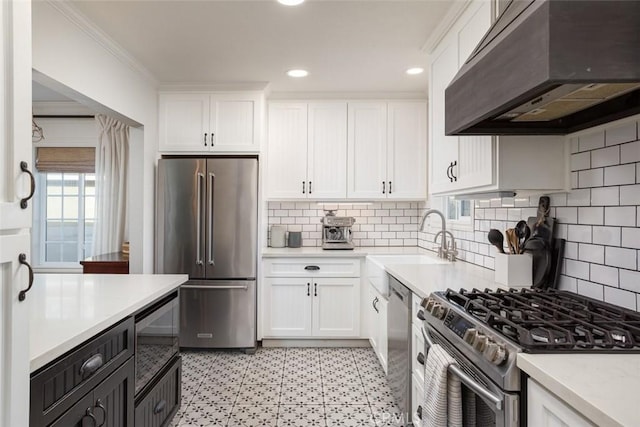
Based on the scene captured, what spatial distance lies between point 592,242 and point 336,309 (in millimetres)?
2387

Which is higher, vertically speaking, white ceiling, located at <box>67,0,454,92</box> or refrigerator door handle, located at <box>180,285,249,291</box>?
white ceiling, located at <box>67,0,454,92</box>

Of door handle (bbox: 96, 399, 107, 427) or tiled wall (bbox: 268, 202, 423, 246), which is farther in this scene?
tiled wall (bbox: 268, 202, 423, 246)

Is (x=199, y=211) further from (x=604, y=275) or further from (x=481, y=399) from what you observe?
(x=604, y=275)

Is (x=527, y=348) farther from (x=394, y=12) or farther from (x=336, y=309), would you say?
(x=336, y=309)

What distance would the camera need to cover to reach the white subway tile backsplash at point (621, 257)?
4.65 feet

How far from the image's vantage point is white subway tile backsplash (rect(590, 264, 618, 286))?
150 centimetres

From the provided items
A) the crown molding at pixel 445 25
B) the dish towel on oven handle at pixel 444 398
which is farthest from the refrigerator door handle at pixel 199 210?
the dish towel on oven handle at pixel 444 398

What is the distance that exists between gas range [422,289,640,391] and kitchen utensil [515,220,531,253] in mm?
299

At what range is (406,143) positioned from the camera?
12.6 feet

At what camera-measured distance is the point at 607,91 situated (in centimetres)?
127

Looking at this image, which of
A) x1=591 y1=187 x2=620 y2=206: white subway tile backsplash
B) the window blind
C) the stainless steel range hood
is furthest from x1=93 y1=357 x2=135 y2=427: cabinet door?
the window blind

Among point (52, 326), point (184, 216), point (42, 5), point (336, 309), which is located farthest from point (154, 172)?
point (52, 326)

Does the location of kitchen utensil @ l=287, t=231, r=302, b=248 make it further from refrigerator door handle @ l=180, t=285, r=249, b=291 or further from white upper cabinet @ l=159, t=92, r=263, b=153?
white upper cabinet @ l=159, t=92, r=263, b=153

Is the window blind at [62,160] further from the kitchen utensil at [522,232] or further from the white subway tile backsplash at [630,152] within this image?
the white subway tile backsplash at [630,152]
